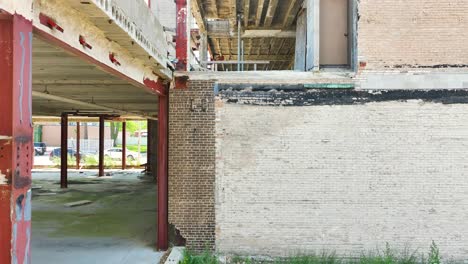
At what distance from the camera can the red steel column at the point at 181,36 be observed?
29.6 feet

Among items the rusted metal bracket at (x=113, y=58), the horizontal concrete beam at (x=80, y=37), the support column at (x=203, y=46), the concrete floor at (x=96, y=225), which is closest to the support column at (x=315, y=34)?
the horizontal concrete beam at (x=80, y=37)

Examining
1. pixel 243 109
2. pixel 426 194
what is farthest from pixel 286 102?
pixel 426 194

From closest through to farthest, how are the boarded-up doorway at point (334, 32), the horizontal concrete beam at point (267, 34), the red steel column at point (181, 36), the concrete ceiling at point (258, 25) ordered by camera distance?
the red steel column at point (181, 36), the boarded-up doorway at point (334, 32), the concrete ceiling at point (258, 25), the horizontal concrete beam at point (267, 34)

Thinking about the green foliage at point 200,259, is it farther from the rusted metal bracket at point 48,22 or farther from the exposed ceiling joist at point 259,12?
the exposed ceiling joist at point 259,12

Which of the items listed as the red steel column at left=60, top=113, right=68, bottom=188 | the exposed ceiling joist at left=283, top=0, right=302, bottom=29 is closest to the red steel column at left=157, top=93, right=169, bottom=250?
the exposed ceiling joist at left=283, top=0, right=302, bottom=29

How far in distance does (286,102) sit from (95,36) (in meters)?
4.88

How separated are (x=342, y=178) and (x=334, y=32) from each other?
3.48 m

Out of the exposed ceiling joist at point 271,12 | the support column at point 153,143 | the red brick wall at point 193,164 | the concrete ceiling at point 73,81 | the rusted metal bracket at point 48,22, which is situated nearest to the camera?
the rusted metal bracket at point 48,22

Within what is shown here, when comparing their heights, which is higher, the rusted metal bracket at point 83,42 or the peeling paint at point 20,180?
the rusted metal bracket at point 83,42

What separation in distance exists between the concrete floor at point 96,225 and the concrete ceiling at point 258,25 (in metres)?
6.47

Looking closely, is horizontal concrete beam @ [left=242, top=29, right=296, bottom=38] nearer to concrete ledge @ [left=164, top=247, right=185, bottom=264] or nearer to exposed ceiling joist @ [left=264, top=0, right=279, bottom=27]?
exposed ceiling joist @ [left=264, top=0, right=279, bottom=27]

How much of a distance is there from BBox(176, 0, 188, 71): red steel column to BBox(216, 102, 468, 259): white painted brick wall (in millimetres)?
1589

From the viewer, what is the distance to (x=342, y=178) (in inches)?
363

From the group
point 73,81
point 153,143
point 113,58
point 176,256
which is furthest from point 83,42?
point 153,143
